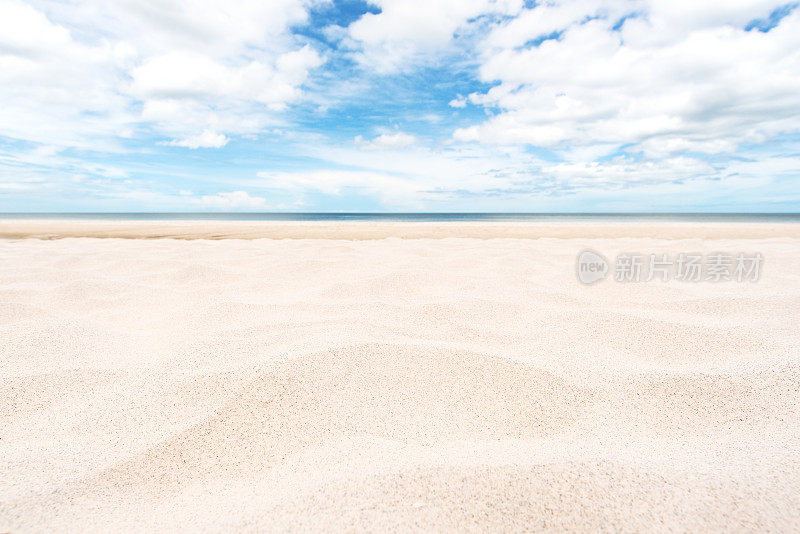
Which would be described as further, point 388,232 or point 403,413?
point 388,232

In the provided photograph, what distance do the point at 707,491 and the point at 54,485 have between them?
1629mm

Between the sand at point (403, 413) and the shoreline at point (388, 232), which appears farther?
the shoreline at point (388, 232)

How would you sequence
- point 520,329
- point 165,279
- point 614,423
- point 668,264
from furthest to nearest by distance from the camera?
1. point 668,264
2. point 165,279
3. point 520,329
4. point 614,423

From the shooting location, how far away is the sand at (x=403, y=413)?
96 cm

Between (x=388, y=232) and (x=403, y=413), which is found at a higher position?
(x=388, y=232)

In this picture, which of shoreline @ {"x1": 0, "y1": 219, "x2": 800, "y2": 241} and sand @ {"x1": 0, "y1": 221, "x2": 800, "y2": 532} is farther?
shoreline @ {"x1": 0, "y1": 219, "x2": 800, "y2": 241}

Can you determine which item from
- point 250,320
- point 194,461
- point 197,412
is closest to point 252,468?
point 194,461

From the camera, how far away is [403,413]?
138cm

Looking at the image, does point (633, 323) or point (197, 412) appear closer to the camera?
point (197, 412)

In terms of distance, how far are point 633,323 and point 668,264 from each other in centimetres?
216

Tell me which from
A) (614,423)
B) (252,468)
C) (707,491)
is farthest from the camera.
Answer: (614,423)

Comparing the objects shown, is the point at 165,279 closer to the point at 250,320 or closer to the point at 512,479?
the point at 250,320

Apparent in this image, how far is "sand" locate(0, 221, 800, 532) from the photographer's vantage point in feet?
3.16

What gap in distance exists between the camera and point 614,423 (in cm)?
133
